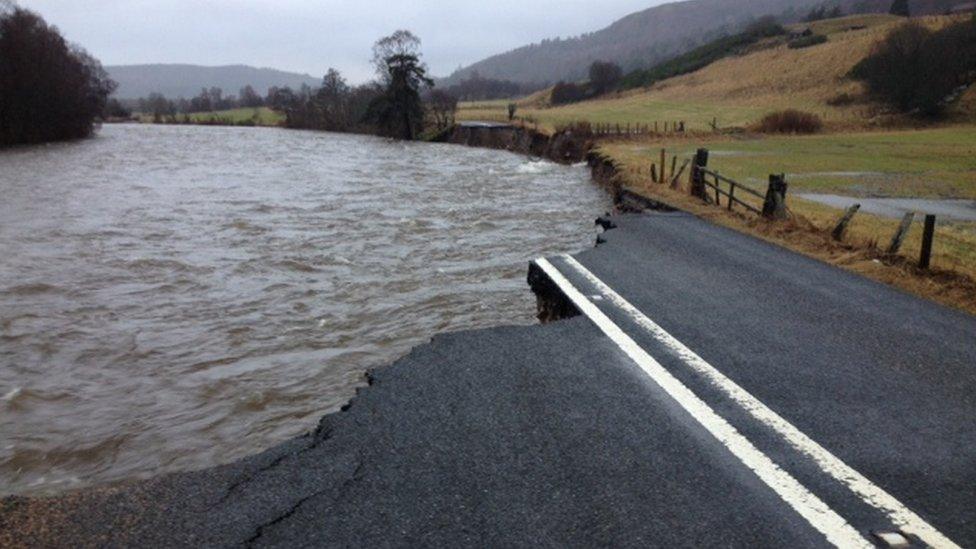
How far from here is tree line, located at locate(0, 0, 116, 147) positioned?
52844 millimetres

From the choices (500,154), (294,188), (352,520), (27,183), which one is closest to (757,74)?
(500,154)

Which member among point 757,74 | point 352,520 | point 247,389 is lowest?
point 247,389

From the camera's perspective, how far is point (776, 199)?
13039 mm

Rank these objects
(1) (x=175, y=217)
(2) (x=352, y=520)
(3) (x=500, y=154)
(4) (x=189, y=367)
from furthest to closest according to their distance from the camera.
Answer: (3) (x=500, y=154)
(1) (x=175, y=217)
(4) (x=189, y=367)
(2) (x=352, y=520)

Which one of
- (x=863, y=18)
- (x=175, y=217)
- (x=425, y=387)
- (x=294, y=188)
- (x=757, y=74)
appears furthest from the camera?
(x=863, y=18)

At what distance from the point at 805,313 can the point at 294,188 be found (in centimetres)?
2172

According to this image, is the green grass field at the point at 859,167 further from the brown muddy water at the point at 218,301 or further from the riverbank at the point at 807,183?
the brown muddy water at the point at 218,301

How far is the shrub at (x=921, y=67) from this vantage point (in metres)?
50.2

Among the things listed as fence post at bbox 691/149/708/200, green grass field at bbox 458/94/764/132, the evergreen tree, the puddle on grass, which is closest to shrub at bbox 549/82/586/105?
green grass field at bbox 458/94/764/132

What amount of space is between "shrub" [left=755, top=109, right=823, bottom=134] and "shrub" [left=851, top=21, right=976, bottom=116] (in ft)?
25.4

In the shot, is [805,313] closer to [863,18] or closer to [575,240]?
[575,240]

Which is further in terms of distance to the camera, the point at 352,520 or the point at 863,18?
the point at 863,18

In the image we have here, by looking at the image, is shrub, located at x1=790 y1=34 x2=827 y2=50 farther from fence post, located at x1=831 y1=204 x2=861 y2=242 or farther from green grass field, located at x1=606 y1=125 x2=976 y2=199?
fence post, located at x1=831 y1=204 x2=861 y2=242

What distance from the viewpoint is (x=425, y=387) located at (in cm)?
518
